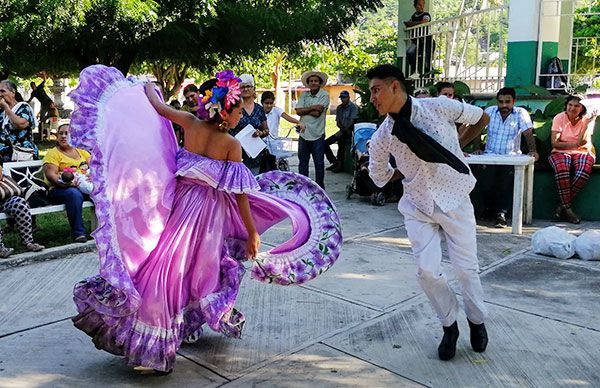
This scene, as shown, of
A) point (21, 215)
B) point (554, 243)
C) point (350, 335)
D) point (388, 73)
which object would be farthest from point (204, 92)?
point (554, 243)

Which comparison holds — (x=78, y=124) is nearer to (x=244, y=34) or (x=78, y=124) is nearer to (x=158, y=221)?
(x=158, y=221)

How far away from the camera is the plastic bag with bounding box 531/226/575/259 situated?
652cm

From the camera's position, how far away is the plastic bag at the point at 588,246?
253 inches

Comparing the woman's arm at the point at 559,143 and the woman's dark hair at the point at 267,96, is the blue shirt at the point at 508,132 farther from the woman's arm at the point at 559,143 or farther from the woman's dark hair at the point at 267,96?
the woman's dark hair at the point at 267,96

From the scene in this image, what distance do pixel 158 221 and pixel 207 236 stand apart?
0.99 ft

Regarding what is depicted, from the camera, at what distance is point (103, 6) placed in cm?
941

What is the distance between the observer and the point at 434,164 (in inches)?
159

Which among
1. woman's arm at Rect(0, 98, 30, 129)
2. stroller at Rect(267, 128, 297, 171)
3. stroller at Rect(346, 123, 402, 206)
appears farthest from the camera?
stroller at Rect(267, 128, 297, 171)

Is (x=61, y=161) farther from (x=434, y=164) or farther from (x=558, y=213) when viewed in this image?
(x=558, y=213)

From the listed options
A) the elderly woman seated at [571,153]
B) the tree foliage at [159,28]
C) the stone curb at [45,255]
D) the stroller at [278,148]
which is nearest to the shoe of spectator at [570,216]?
the elderly woman seated at [571,153]

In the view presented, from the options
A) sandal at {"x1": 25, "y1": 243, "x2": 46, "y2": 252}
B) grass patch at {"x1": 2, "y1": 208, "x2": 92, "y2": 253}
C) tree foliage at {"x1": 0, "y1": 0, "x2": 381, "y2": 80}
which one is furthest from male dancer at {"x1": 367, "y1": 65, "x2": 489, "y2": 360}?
tree foliage at {"x1": 0, "y1": 0, "x2": 381, "y2": 80}

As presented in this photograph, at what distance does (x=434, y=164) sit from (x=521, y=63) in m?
7.77

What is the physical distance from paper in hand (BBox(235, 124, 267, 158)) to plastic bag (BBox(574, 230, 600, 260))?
3.72 m

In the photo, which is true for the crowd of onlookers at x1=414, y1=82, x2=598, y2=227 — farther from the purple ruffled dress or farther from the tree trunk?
the tree trunk
